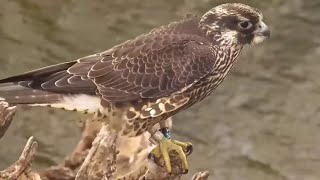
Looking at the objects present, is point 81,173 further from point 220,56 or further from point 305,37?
point 305,37

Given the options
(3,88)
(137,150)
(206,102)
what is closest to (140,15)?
(206,102)

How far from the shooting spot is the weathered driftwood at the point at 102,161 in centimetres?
222

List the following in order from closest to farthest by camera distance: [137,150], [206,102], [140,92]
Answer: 1. [140,92]
2. [137,150]
3. [206,102]

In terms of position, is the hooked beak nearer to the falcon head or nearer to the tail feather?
the falcon head

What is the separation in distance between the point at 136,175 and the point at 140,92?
293mm

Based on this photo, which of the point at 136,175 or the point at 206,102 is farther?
the point at 206,102

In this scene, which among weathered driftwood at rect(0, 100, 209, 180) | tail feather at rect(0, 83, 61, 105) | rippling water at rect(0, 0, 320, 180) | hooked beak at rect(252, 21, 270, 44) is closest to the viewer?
weathered driftwood at rect(0, 100, 209, 180)

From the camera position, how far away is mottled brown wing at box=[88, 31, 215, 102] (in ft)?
7.89

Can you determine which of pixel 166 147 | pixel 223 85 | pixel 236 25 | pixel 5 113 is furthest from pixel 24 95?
pixel 223 85

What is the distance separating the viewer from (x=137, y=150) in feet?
8.96

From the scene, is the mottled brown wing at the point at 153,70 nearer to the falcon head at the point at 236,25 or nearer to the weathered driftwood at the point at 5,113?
the falcon head at the point at 236,25

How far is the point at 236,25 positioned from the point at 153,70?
0.29 metres

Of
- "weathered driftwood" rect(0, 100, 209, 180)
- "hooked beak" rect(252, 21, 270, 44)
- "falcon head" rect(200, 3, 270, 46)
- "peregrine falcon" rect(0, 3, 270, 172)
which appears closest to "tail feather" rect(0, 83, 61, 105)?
"peregrine falcon" rect(0, 3, 270, 172)

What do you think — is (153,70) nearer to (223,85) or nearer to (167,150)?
(167,150)
